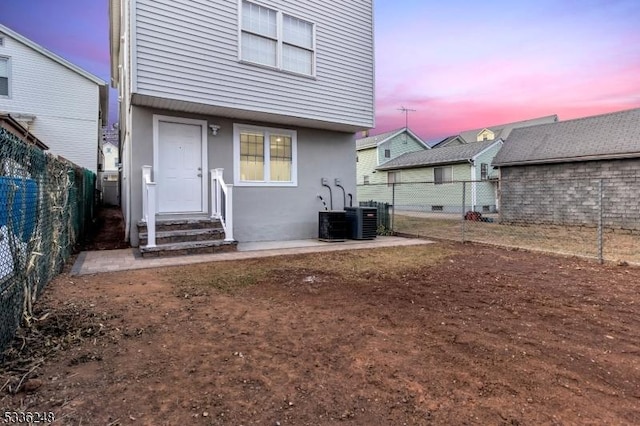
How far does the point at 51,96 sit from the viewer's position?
587 inches

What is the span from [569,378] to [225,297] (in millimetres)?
3267

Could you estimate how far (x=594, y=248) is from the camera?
816cm

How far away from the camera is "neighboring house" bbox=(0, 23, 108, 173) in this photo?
1402 centimetres

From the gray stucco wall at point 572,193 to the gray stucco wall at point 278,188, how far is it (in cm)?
738

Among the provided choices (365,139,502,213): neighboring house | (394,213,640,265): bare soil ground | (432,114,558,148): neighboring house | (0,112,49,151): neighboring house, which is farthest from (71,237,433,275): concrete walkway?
(432,114,558,148): neighboring house

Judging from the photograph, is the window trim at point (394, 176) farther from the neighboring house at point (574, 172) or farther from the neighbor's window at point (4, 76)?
the neighbor's window at point (4, 76)

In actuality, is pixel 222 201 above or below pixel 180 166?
below

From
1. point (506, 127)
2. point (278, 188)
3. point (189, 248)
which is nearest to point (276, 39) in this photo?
point (278, 188)

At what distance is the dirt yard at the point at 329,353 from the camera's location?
1.96 meters

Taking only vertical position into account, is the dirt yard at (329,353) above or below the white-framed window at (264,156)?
below

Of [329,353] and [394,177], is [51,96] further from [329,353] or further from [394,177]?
[394,177]

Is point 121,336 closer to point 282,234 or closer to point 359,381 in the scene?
point 359,381

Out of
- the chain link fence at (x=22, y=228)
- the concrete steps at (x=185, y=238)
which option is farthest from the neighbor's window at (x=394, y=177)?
the chain link fence at (x=22, y=228)

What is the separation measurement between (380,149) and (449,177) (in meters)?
6.12
